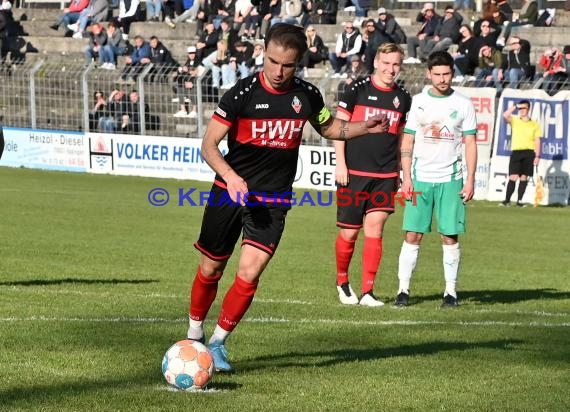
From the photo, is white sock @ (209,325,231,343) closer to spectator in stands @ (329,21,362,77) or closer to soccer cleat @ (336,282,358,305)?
soccer cleat @ (336,282,358,305)

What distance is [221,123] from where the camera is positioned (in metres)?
7.21

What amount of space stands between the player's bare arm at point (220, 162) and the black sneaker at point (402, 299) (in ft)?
13.8

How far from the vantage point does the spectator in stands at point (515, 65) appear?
26.5 m

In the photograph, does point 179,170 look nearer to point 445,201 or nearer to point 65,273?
point 65,273

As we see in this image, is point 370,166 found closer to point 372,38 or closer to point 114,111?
point 372,38

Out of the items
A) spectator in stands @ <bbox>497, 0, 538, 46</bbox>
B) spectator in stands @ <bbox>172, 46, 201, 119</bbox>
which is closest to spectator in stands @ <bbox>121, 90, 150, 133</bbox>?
spectator in stands @ <bbox>172, 46, 201, 119</bbox>

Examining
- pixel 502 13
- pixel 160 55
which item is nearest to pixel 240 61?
pixel 160 55

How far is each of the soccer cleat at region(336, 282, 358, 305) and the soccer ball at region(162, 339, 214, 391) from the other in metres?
4.54

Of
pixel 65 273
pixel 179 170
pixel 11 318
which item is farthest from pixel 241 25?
pixel 11 318

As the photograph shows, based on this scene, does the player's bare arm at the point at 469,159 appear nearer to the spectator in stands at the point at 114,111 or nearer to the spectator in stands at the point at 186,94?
the spectator in stands at the point at 186,94

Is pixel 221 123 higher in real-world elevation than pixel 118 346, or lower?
higher

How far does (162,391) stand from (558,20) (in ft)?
83.4

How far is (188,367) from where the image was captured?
6.59 m

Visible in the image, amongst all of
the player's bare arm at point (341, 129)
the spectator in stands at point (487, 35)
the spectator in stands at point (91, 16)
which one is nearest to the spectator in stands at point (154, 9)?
the spectator in stands at point (91, 16)
